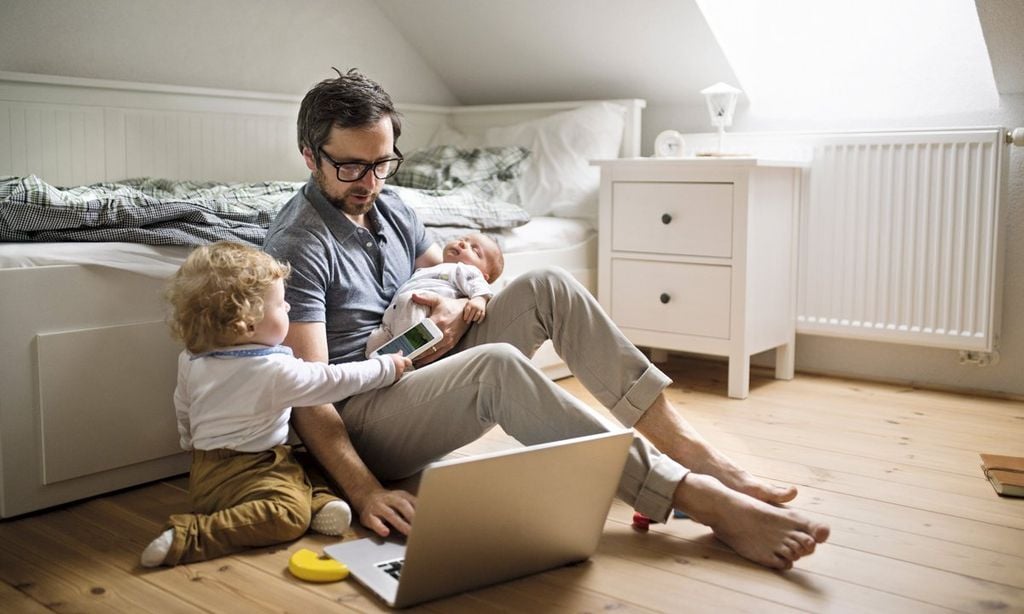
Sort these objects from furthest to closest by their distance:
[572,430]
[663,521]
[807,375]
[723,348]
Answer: [807,375] < [723,348] < [663,521] < [572,430]

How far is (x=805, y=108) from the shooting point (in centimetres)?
295

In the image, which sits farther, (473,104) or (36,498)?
(473,104)

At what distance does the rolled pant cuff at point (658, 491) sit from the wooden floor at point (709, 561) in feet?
0.22

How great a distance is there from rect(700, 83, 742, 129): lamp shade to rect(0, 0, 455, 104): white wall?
1.16 meters

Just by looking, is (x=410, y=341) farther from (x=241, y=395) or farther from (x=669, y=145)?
(x=669, y=145)

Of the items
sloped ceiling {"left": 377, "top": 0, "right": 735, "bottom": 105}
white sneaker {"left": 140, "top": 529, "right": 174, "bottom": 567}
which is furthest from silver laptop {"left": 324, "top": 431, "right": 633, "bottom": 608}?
sloped ceiling {"left": 377, "top": 0, "right": 735, "bottom": 105}

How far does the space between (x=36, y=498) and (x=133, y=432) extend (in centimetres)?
20

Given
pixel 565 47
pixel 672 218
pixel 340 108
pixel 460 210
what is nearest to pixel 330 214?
pixel 340 108

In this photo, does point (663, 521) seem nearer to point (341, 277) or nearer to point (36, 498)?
point (341, 277)

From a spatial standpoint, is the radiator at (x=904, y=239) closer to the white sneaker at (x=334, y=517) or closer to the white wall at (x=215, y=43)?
the white wall at (x=215, y=43)

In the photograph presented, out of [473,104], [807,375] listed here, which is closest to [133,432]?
[807,375]

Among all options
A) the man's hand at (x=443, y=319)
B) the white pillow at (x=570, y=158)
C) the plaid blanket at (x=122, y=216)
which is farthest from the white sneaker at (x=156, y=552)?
the white pillow at (x=570, y=158)

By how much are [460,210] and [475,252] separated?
20.1 inches

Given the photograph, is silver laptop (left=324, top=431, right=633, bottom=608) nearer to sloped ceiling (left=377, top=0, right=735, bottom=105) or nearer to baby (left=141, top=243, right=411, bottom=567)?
baby (left=141, top=243, right=411, bottom=567)
